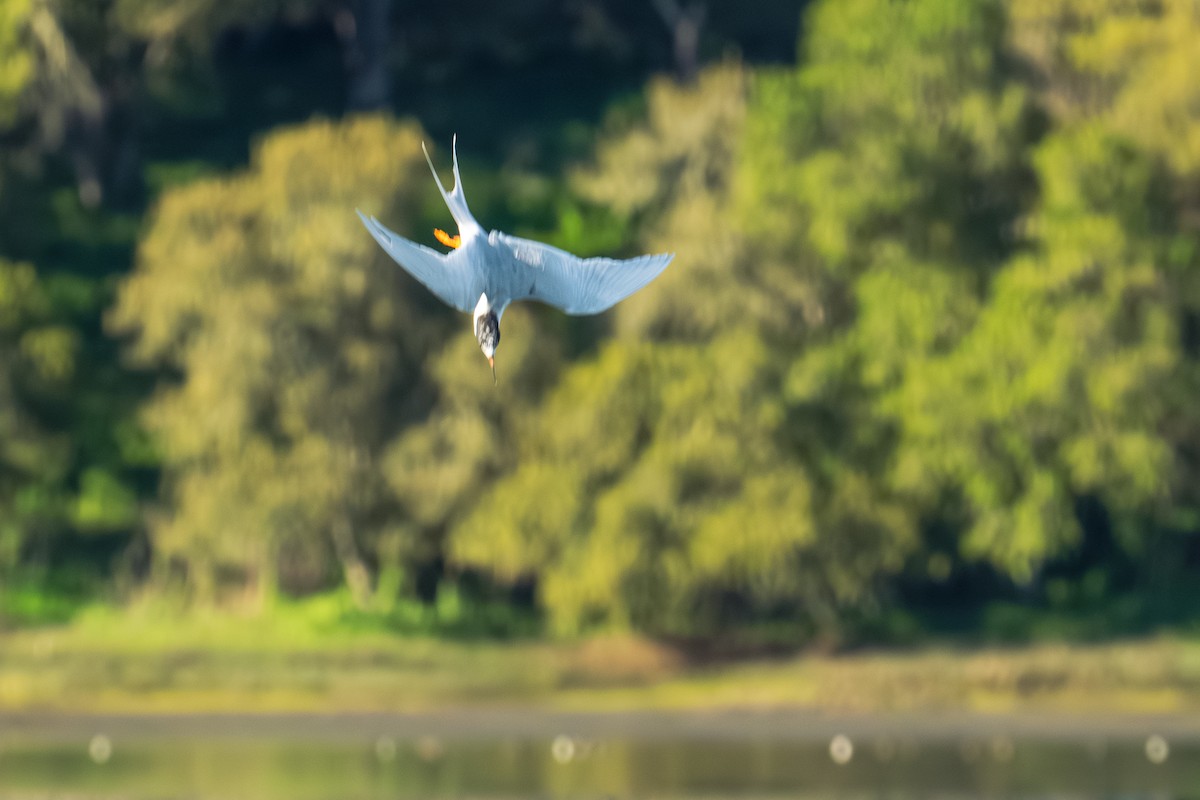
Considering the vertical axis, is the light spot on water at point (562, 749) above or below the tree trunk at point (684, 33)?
below

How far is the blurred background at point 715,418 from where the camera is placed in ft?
166

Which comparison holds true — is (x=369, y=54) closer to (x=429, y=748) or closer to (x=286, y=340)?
(x=286, y=340)

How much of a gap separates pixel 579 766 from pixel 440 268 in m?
31.0

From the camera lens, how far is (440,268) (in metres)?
13.0

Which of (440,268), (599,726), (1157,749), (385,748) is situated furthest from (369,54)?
(440,268)

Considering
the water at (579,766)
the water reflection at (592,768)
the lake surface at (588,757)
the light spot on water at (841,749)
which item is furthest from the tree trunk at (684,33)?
the water reflection at (592,768)

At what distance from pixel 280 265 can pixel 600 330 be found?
6753 millimetres

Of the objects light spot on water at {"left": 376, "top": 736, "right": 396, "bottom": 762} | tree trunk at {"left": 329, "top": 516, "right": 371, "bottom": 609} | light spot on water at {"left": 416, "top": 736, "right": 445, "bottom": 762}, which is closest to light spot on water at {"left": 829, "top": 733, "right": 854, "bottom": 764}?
light spot on water at {"left": 416, "top": 736, "right": 445, "bottom": 762}

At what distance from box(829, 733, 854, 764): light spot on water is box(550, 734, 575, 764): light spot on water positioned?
4.24 metres

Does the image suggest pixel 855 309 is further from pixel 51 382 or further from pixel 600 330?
pixel 51 382

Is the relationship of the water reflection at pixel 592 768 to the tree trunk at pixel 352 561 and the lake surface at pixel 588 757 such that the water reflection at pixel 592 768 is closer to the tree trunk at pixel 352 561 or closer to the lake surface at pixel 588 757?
the lake surface at pixel 588 757

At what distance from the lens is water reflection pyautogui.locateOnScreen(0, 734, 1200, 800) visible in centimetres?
3928

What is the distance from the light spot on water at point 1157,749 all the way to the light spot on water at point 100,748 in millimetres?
16508

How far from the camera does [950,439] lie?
5069cm
